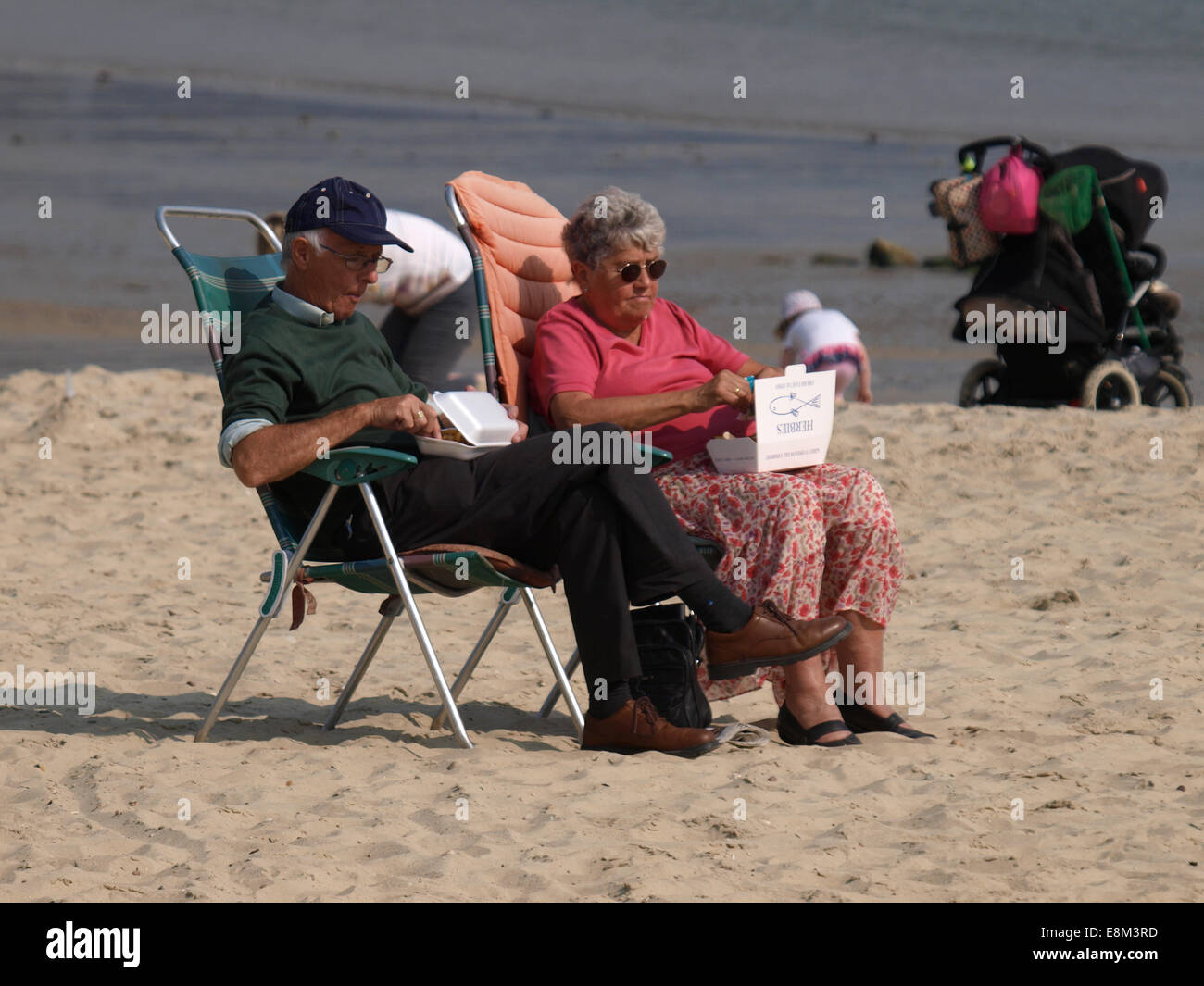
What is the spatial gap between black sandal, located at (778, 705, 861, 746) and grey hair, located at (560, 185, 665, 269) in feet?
4.18

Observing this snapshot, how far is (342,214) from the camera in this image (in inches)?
153

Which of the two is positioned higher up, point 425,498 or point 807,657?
point 425,498

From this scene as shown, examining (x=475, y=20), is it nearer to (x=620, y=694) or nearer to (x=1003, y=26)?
(x=1003, y=26)

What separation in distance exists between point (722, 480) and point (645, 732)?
687mm

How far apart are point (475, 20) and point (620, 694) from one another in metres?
29.2

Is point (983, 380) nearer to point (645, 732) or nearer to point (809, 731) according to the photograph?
point (809, 731)

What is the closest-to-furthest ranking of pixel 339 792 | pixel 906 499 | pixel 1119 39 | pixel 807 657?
pixel 339 792 → pixel 807 657 → pixel 906 499 → pixel 1119 39

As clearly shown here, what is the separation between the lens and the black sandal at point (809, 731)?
401 cm

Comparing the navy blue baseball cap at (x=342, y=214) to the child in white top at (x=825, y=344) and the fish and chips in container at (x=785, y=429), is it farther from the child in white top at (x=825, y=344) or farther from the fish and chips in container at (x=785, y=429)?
the child in white top at (x=825, y=344)

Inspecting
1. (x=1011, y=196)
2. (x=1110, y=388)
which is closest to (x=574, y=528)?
(x=1011, y=196)

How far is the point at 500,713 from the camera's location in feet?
15.0

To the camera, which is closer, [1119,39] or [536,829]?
[536,829]

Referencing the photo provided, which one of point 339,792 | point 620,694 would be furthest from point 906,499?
point 339,792

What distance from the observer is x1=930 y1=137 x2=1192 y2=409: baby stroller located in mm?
8508
